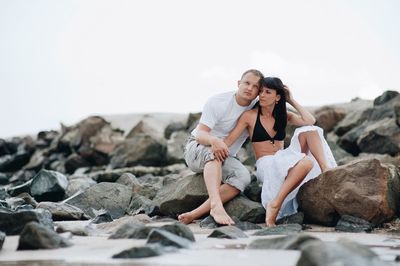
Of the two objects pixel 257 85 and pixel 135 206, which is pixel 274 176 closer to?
pixel 257 85

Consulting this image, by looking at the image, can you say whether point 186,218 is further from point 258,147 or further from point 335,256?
point 335,256

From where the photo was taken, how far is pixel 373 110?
40.1 feet

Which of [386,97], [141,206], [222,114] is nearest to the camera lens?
[222,114]

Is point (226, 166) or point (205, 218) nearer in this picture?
point (205, 218)

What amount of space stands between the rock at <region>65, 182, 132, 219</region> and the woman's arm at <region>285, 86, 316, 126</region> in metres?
2.23

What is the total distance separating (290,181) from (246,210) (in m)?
0.55

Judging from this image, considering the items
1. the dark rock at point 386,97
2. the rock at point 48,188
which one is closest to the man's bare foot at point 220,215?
the rock at point 48,188

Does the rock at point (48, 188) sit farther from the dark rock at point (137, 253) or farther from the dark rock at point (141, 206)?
the dark rock at point (137, 253)

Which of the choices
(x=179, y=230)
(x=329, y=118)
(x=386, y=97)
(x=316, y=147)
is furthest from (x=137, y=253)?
(x=329, y=118)

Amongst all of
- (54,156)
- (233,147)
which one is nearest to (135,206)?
(233,147)

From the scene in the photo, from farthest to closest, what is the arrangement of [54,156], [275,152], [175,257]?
1. [54,156]
2. [275,152]
3. [175,257]

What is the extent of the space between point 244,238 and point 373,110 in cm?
909

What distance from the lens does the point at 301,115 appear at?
5578mm

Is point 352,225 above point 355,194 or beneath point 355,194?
beneath
